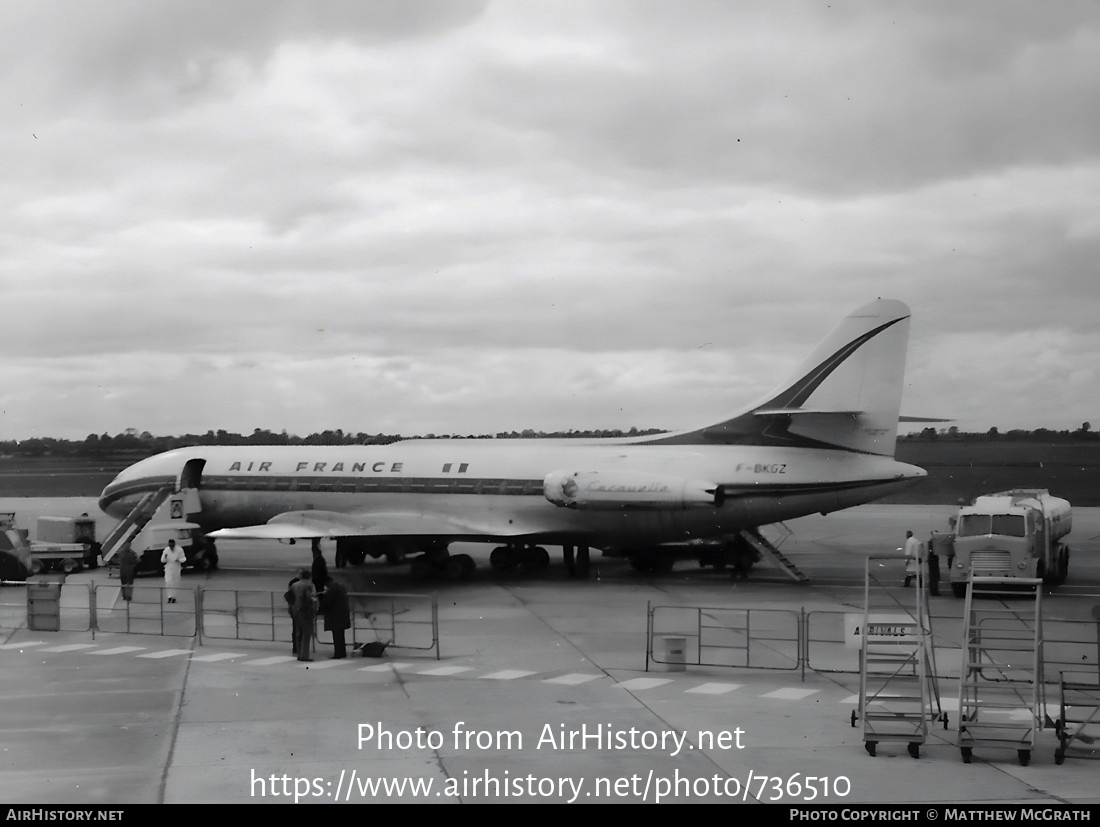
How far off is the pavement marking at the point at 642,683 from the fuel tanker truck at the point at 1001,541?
11.7 m

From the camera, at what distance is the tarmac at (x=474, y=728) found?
11.7m

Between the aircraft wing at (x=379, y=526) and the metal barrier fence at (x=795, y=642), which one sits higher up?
the aircraft wing at (x=379, y=526)

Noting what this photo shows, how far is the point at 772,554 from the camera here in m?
30.7

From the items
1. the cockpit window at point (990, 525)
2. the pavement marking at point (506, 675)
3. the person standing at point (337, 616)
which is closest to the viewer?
the pavement marking at point (506, 675)

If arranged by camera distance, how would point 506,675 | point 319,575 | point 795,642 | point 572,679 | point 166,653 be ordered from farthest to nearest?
point 319,575
point 795,642
point 166,653
point 506,675
point 572,679

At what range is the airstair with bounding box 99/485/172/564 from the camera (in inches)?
1432

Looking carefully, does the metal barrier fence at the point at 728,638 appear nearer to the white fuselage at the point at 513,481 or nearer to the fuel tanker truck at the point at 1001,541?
the white fuselage at the point at 513,481

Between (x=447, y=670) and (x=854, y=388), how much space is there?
45.8 ft

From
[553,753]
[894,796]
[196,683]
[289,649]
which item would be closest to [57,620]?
[289,649]

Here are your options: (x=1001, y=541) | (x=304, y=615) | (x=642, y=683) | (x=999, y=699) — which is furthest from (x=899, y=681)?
(x=1001, y=541)

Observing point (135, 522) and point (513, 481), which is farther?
point (135, 522)

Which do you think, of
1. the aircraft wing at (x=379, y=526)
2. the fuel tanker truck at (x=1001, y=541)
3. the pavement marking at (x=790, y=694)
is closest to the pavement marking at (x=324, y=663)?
the pavement marking at (x=790, y=694)

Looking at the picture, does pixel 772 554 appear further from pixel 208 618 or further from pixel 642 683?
pixel 642 683
